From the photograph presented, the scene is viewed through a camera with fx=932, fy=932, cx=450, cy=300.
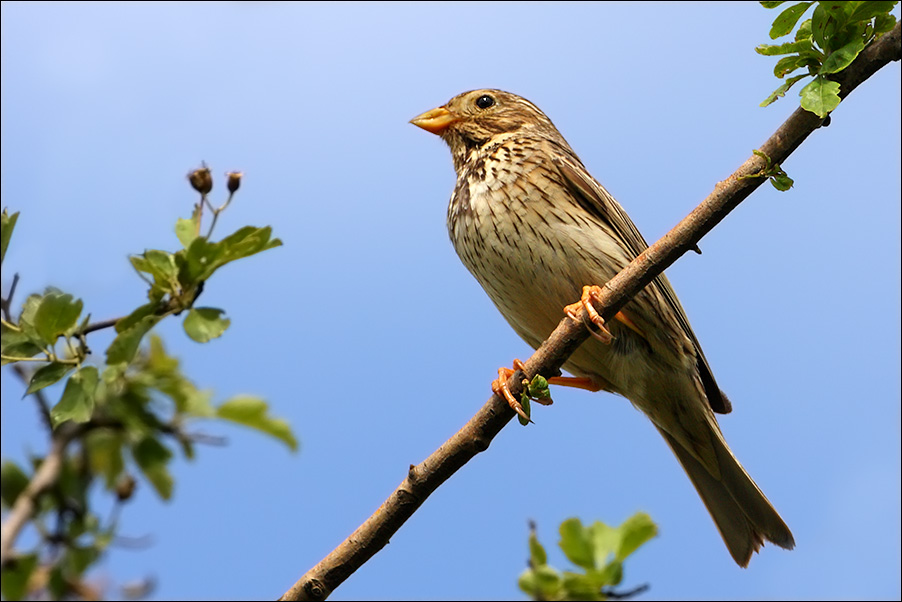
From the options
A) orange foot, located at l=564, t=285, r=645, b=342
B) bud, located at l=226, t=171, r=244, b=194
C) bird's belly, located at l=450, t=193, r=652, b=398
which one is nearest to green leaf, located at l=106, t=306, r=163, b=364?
bud, located at l=226, t=171, r=244, b=194

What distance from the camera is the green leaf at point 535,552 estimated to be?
113 inches

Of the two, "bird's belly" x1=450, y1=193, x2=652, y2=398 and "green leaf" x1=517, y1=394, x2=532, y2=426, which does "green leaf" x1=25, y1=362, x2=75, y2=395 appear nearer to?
"green leaf" x1=517, y1=394, x2=532, y2=426

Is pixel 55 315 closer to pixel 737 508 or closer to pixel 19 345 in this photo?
pixel 19 345

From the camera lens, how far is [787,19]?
3.12m

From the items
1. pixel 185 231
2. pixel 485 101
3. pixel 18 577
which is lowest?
pixel 18 577

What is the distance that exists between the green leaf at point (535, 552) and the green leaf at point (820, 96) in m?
1.64

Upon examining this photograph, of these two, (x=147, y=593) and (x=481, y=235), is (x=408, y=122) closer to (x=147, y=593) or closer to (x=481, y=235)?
(x=481, y=235)

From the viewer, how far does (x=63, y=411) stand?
2652 mm

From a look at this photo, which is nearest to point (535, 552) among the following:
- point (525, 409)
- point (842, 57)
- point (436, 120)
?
point (525, 409)

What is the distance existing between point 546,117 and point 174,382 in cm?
456

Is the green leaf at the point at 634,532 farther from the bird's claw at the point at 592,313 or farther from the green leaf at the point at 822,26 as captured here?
the green leaf at the point at 822,26

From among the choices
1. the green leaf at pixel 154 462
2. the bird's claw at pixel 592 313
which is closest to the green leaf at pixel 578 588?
the bird's claw at pixel 592 313

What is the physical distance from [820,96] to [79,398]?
8.27 feet

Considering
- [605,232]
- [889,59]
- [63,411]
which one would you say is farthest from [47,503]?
[605,232]
